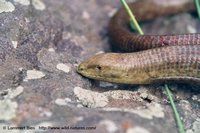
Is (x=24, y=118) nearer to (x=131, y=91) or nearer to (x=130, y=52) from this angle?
(x=131, y=91)

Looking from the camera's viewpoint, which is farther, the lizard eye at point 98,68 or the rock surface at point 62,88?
the lizard eye at point 98,68

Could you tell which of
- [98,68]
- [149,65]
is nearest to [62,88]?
[98,68]

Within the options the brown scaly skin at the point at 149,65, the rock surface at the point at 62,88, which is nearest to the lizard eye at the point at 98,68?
the brown scaly skin at the point at 149,65

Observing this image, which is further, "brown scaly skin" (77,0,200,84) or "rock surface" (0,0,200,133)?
"brown scaly skin" (77,0,200,84)

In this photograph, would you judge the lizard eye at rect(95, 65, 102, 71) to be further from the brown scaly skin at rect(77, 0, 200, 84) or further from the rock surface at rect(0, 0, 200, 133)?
the rock surface at rect(0, 0, 200, 133)

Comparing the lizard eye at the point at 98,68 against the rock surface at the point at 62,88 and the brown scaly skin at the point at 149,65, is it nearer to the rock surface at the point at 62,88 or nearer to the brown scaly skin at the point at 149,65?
the brown scaly skin at the point at 149,65

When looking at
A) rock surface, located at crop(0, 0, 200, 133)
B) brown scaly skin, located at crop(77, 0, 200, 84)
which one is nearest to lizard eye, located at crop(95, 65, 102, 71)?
brown scaly skin, located at crop(77, 0, 200, 84)

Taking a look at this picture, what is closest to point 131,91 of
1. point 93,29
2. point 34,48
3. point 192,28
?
point 34,48

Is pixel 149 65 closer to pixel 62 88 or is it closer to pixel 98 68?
pixel 98 68
